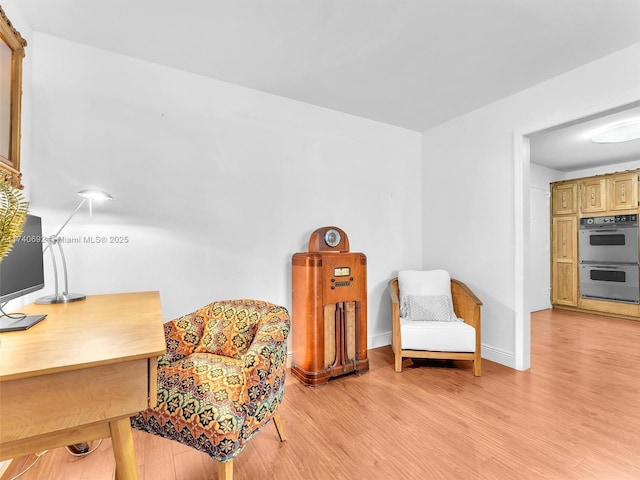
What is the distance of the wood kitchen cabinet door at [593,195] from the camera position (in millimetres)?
5027

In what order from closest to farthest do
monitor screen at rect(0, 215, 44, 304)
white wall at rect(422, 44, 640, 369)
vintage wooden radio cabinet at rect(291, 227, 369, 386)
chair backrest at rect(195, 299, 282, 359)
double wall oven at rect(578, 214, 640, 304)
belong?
monitor screen at rect(0, 215, 44, 304) → chair backrest at rect(195, 299, 282, 359) → white wall at rect(422, 44, 640, 369) → vintage wooden radio cabinet at rect(291, 227, 369, 386) → double wall oven at rect(578, 214, 640, 304)

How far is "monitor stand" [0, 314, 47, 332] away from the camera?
3.56 feet

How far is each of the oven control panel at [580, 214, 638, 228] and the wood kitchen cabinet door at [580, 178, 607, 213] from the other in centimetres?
15

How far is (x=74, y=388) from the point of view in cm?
83

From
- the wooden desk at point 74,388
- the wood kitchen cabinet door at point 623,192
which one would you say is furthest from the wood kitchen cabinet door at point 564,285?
A: the wooden desk at point 74,388

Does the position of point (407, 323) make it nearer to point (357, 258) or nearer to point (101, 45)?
point (357, 258)

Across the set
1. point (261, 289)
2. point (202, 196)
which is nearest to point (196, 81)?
point (202, 196)

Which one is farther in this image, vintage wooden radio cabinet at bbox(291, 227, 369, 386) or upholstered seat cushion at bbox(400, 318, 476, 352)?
upholstered seat cushion at bbox(400, 318, 476, 352)

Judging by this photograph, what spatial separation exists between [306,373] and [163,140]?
7.23ft

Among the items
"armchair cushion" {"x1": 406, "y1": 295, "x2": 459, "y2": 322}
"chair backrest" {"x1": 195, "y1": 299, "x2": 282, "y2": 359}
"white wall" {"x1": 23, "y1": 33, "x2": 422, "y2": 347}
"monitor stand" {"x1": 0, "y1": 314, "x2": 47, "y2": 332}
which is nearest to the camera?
"monitor stand" {"x1": 0, "y1": 314, "x2": 47, "y2": 332}

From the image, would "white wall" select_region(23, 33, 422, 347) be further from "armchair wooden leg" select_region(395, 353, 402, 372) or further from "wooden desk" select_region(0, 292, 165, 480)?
"wooden desk" select_region(0, 292, 165, 480)

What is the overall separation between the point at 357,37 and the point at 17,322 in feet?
7.83

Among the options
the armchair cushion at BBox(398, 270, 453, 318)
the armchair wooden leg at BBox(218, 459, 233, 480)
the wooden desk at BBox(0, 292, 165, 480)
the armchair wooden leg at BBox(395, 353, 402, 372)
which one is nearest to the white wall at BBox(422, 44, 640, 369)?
the armchair cushion at BBox(398, 270, 453, 318)

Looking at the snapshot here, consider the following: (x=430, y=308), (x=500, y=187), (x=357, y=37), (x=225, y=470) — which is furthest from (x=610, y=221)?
(x=225, y=470)
